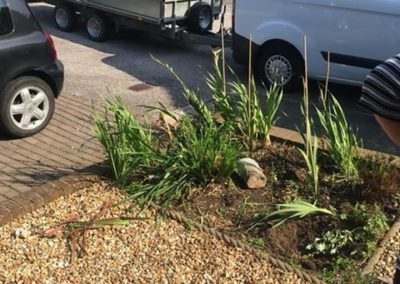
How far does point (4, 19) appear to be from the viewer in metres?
5.06

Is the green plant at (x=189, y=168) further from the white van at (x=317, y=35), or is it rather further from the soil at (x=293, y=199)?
the white van at (x=317, y=35)

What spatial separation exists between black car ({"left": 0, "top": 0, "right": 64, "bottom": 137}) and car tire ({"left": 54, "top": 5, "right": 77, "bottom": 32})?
4.78 meters

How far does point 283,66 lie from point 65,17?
4.75m

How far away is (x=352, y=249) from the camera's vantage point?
3.46 meters

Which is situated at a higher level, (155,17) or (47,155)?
(155,17)

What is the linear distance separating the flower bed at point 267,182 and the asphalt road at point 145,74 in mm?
1484

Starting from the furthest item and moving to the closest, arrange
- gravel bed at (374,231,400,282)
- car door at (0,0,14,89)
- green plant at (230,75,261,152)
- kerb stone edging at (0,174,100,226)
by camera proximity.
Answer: car door at (0,0,14,89), green plant at (230,75,261,152), kerb stone edging at (0,174,100,226), gravel bed at (374,231,400,282)

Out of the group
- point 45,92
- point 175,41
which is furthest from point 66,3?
point 45,92

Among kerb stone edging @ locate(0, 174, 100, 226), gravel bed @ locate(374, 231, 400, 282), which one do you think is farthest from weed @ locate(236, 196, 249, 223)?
kerb stone edging @ locate(0, 174, 100, 226)

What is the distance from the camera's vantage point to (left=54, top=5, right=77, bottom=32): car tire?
1005 centimetres

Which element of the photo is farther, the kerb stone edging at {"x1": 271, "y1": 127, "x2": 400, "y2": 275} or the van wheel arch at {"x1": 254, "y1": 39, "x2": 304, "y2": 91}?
the van wheel arch at {"x1": 254, "y1": 39, "x2": 304, "y2": 91}

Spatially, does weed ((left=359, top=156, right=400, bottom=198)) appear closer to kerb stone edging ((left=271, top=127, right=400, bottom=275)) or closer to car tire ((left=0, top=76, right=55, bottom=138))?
A: kerb stone edging ((left=271, top=127, right=400, bottom=275))

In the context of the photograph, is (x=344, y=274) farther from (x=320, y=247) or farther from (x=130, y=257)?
(x=130, y=257)

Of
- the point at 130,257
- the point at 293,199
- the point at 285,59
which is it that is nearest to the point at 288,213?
the point at 293,199
